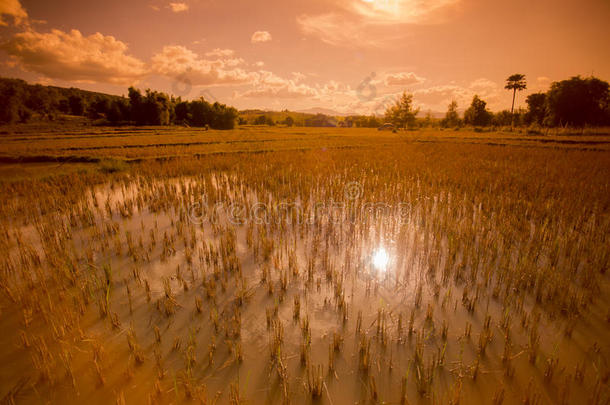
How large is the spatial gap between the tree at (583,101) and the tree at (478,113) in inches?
683

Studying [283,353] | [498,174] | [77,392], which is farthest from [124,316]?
[498,174]

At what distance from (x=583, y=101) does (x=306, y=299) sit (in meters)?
38.5

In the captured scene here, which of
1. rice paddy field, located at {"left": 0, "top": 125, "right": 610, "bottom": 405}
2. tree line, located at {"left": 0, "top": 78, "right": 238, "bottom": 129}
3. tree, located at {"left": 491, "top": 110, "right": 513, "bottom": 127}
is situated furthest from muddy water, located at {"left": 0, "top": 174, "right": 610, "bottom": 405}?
tree, located at {"left": 491, "top": 110, "right": 513, "bottom": 127}

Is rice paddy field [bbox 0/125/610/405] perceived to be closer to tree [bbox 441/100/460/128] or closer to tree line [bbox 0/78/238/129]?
tree line [bbox 0/78/238/129]

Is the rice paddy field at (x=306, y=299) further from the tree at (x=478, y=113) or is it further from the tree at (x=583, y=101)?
the tree at (x=478, y=113)

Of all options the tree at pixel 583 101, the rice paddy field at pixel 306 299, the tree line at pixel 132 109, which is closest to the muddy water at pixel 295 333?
the rice paddy field at pixel 306 299

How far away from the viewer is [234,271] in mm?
3264

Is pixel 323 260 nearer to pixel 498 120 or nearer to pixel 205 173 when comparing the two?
pixel 205 173

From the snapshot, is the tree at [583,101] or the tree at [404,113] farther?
the tree at [404,113]

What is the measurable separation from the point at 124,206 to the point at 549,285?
712 cm

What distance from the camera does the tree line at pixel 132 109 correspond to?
96.9 ft

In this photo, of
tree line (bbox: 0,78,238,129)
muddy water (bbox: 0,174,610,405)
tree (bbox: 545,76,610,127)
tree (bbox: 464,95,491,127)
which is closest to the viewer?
muddy water (bbox: 0,174,610,405)

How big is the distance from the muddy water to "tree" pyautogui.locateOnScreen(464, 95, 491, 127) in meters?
51.9

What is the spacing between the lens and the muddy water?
1790mm
